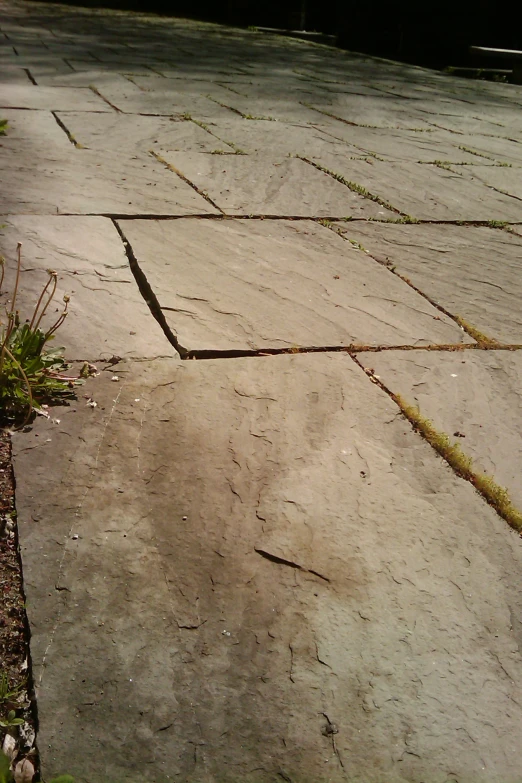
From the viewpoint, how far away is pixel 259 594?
1.26 metres

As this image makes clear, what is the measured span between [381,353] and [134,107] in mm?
3154

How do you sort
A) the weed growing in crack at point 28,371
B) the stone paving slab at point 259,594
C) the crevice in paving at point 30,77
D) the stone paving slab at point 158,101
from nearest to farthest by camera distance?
the stone paving slab at point 259,594, the weed growing in crack at point 28,371, the stone paving slab at point 158,101, the crevice in paving at point 30,77

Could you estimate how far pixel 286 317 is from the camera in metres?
2.18

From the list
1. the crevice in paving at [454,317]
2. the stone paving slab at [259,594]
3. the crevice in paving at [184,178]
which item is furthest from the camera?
the crevice in paving at [184,178]

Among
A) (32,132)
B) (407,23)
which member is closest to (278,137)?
(32,132)

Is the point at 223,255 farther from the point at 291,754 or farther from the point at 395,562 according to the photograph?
the point at 291,754

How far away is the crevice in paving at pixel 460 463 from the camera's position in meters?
1.53

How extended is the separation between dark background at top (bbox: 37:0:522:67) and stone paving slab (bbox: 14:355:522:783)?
8.46m

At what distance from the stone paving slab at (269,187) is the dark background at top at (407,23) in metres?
6.32

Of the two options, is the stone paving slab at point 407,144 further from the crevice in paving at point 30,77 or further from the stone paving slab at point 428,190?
the crevice in paving at point 30,77

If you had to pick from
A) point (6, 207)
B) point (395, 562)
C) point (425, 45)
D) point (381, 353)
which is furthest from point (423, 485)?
point (425, 45)

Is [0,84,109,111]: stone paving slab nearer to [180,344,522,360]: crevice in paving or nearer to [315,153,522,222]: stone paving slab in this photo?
[315,153,522,222]: stone paving slab

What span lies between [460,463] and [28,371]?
36.3 inches

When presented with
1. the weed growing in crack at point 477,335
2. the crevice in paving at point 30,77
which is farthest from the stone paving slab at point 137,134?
Result: the weed growing in crack at point 477,335
